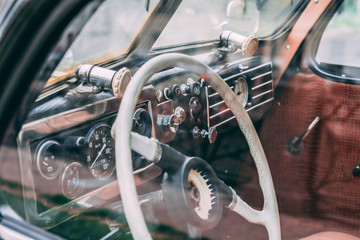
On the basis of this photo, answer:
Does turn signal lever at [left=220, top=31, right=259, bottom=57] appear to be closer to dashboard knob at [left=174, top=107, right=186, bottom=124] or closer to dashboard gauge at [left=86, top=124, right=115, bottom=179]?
dashboard knob at [left=174, top=107, right=186, bottom=124]

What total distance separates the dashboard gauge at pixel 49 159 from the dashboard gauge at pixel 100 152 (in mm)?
88

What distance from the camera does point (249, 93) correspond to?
75.5 inches

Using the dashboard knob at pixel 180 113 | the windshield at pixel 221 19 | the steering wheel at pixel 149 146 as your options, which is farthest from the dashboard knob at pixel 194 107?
the steering wheel at pixel 149 146

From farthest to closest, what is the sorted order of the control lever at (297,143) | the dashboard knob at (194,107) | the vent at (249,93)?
the control lever at (297,143), the vent at (249,93), the dashboard knob at (194,107)

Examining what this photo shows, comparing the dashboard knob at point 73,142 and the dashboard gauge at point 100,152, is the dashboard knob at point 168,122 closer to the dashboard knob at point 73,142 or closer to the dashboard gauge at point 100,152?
the dashboard gauge at point 100,152

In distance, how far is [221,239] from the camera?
1.66 metres

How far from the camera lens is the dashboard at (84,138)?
0.98 meters

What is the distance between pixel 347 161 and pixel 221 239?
26.6 inches

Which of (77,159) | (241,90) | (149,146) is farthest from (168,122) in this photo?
(241,90)

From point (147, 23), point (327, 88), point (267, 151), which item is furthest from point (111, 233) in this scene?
point (327, 88)

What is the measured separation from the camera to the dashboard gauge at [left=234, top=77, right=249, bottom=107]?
6.04 feet

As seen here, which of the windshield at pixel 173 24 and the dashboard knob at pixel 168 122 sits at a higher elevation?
the windshield at pixel 173 24

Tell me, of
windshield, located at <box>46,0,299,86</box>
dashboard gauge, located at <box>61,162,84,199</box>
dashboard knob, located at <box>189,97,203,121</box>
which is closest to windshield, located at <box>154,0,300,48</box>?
windshield, located at <box>46,0,299,86</box>

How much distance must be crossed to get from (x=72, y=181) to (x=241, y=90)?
1032mm
